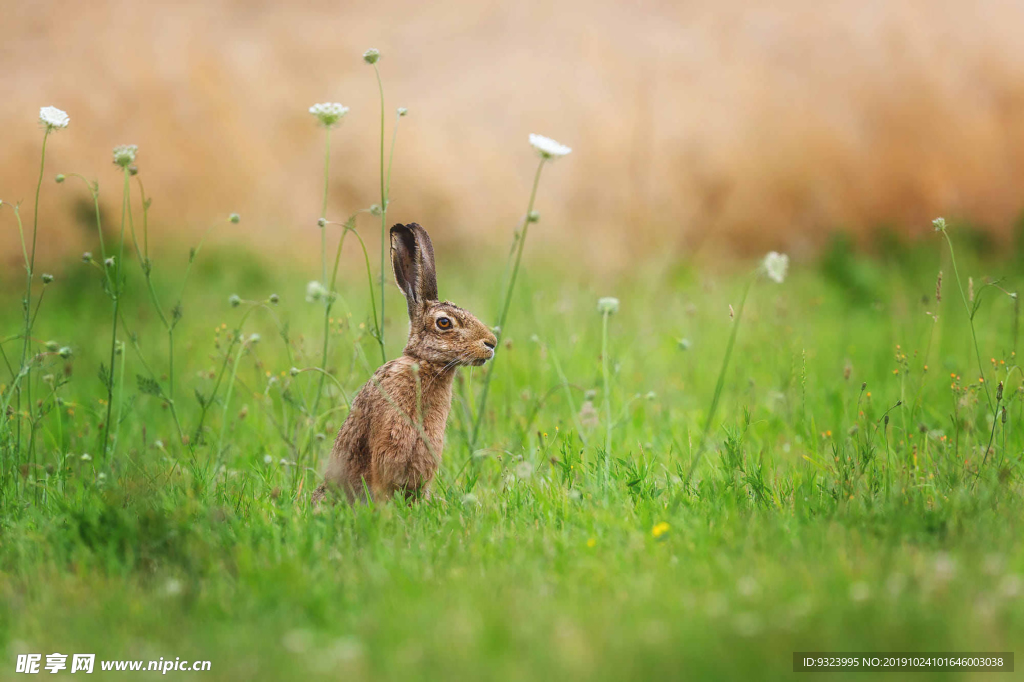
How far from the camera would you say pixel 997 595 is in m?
2.27

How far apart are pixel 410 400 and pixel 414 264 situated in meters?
0.58

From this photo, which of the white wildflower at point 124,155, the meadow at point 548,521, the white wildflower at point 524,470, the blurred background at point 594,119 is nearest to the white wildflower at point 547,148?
the meadow at point 548,521

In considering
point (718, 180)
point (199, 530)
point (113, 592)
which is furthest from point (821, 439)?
point (718, 180)

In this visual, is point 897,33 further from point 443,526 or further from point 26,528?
point 26,528

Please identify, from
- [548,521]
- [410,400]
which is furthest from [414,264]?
[548,521]

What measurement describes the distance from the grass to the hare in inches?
6.0

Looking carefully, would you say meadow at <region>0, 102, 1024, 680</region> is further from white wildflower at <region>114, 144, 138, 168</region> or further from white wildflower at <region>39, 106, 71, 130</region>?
white wildflower at <region>39, 106, 71, 130</region>

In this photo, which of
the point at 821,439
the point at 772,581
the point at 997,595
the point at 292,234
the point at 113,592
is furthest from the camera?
the point at 292,234

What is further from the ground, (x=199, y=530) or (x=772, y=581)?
(x=772, y=581)

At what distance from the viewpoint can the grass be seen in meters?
2.23

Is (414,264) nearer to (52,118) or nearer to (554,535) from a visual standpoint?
(554,535)

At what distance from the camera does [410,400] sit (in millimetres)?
3623

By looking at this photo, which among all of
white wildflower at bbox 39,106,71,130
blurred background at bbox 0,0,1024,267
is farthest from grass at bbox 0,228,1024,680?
blurred background at bbox 0,0,1024,267

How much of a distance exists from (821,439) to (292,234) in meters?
5.74
